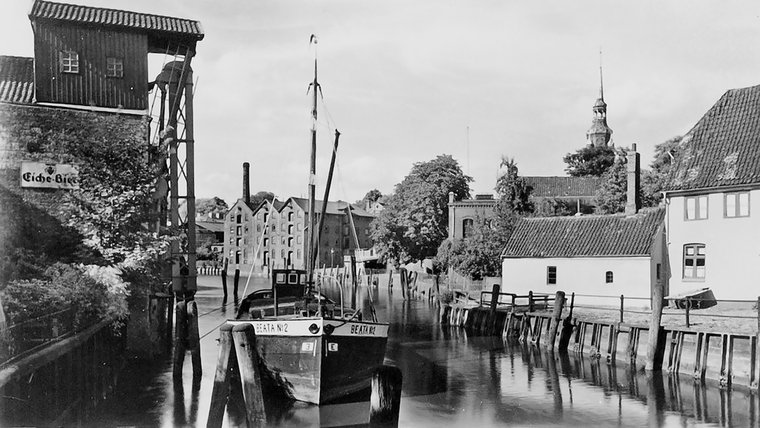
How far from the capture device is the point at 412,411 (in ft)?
64.4

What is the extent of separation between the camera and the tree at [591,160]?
96.1 m

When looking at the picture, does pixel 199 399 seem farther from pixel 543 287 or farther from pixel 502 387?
pixel 543 287

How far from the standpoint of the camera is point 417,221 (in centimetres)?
7281

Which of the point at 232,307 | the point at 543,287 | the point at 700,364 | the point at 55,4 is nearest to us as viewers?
the point at 700,364

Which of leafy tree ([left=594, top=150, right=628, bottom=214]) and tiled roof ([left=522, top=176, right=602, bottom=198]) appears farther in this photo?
tiled roof ([left=522, top=176, right=602, bottom=198])

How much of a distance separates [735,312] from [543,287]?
12921mm

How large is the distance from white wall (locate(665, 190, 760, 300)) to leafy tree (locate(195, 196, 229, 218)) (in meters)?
121

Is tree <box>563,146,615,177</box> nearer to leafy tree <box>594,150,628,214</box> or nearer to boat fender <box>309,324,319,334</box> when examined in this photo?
leafy tree <box>594,150,628,214</box>

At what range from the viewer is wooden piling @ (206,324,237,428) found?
44.2 feet

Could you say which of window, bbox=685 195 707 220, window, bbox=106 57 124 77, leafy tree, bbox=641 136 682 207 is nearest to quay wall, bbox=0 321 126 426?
window, bbox=106 57 124 77

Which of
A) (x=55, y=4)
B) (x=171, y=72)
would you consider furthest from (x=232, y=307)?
(x=55, y=4)

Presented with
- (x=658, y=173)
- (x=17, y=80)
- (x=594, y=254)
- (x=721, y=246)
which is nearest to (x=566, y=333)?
(x=721, y=246)

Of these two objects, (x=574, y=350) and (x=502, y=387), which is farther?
(x=574, y=350)

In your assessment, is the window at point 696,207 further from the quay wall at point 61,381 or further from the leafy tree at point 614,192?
the leafy tree at point 614,192
